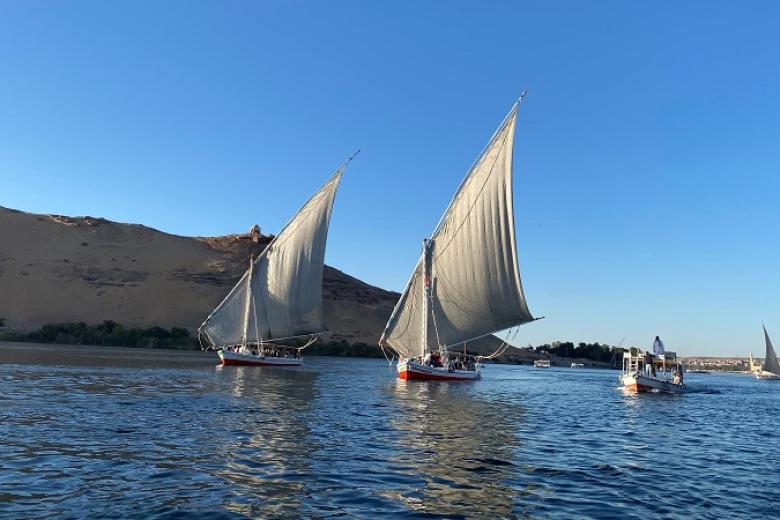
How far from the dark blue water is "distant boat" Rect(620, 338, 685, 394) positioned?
62.7 ft

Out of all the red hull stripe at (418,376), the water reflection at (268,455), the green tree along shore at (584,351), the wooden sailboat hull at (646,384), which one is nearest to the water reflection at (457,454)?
the water reflection at (268,455)

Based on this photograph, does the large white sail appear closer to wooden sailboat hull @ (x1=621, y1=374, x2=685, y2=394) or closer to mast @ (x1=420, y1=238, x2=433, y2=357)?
mast @ (x1=420, y1=238, x2=433, y2=357)

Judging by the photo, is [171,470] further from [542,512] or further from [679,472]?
[679,472]

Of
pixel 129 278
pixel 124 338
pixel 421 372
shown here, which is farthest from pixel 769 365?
pixel 129 278

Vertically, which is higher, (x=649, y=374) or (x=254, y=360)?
(x=649, y=374)

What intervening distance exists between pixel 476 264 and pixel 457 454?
84.2ft

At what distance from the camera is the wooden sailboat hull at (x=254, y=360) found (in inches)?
2233

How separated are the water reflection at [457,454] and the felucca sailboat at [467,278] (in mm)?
11994

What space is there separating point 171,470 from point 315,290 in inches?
1826

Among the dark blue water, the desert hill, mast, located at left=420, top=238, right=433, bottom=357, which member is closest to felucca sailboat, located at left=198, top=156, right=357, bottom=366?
mast, located at left=420, top=238, right=433, bottom=357

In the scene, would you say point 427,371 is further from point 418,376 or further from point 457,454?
point 457,454

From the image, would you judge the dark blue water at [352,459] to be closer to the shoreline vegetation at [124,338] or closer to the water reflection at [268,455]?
the water reflection at [268,455]

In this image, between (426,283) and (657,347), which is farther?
(657,347)

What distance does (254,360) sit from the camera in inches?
2296
